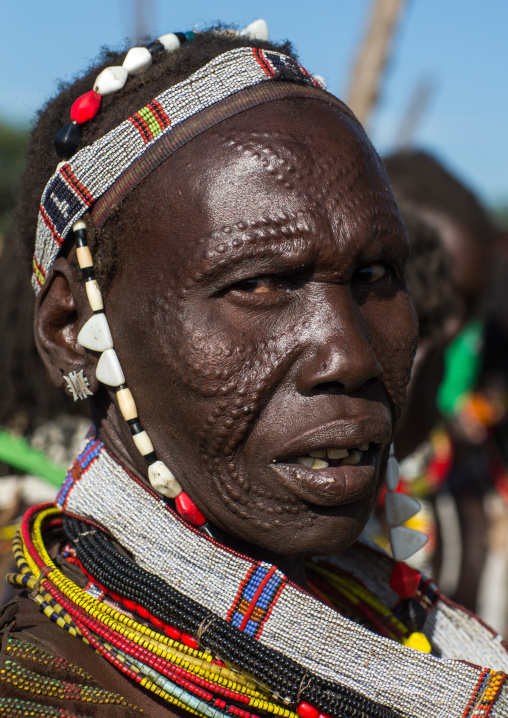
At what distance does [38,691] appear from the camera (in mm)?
1678

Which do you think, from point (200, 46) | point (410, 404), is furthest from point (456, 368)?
point (200, 46)

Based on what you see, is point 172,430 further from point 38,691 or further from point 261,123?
point 261,123

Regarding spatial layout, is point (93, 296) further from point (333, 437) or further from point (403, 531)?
point (403, 531)

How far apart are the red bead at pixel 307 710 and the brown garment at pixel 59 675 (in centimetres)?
27

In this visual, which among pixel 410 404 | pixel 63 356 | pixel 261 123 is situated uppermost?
pixel 261 123

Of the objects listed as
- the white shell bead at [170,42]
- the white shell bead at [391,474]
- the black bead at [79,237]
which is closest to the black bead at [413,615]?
the white shell bead at [391,474]

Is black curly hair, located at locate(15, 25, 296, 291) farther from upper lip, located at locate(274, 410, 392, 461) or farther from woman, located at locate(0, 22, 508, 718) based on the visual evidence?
upper lip, located at locate(274, 410, 392, 461)

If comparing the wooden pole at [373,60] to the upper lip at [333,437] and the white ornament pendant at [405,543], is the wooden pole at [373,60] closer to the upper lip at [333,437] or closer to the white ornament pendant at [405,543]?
the white ornament pendant at [405,543]

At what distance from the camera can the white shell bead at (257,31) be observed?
2330 mm

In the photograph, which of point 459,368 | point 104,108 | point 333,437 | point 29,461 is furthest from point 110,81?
point 459,368

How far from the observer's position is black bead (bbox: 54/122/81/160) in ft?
6.77

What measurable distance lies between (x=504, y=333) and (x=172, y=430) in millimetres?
6059

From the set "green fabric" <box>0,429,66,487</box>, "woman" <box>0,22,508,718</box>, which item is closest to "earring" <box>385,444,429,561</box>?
"woman" <box>0,22,508,718</box>

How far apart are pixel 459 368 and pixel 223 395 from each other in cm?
471
